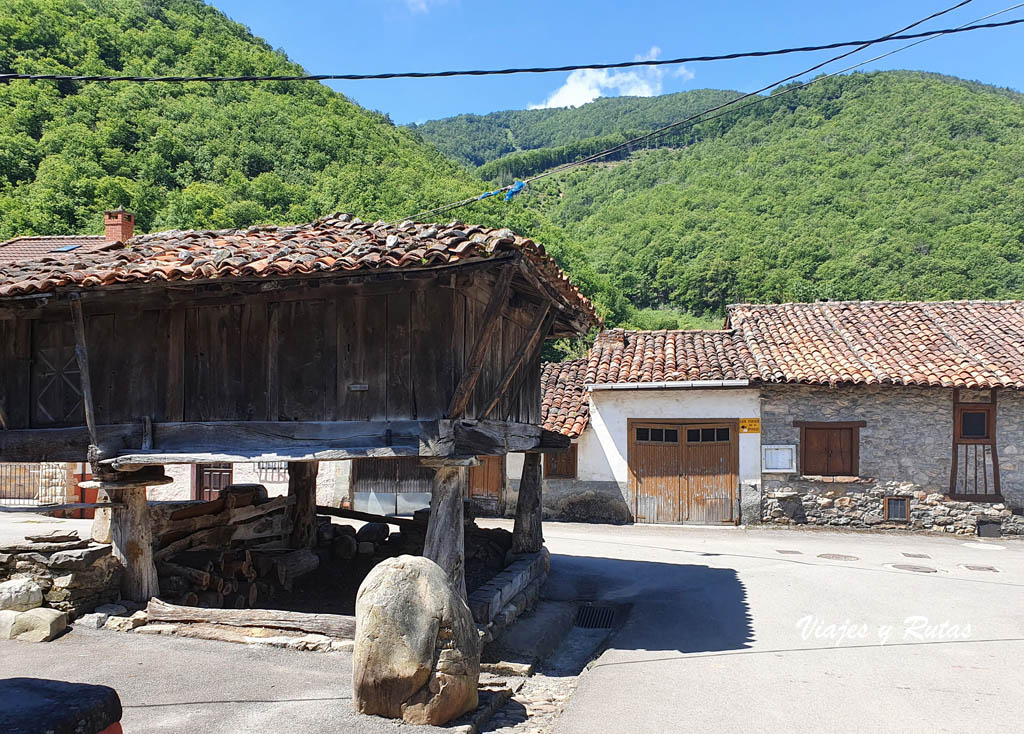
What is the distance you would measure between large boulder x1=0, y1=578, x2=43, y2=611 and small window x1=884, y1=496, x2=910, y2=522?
14.8 m

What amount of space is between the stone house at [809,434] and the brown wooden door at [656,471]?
0.08ft

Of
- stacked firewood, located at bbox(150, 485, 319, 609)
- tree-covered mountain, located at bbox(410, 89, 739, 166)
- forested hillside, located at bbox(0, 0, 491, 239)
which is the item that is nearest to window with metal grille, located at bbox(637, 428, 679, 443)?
stacked firewood, located at bbox(150, 485, 319, 609)

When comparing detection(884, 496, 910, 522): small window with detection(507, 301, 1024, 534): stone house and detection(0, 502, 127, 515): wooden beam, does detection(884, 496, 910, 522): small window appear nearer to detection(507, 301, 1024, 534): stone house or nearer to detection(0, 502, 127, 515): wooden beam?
detection(507, 301, 1024, 534): stone house

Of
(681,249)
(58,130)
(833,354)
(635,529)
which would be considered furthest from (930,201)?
(58,130)

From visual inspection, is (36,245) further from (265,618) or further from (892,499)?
(892,499)

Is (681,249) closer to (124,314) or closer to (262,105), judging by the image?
(262,105)

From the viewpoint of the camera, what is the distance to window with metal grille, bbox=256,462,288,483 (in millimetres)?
17625

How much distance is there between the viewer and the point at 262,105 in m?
46.6

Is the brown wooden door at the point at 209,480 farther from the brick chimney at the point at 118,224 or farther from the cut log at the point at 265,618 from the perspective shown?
the cut log at the point at 265,618

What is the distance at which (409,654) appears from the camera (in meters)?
5.06

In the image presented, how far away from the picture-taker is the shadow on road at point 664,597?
26.1 ft

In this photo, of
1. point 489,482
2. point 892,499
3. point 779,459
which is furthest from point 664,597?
point 489,482

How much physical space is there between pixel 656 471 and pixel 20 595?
1229 cm

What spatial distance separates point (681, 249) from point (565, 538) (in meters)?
36.8
